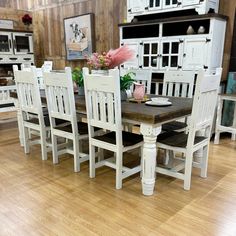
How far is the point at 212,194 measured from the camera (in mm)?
2225

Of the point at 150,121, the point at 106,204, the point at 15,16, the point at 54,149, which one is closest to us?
the point at 150,121

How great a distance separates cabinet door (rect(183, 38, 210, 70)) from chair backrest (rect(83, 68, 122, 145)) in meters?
1.83

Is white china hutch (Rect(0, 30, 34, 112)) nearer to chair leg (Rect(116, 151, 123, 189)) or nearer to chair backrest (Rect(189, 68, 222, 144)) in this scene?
chair leg (Rect(116, 151, 123, 189))

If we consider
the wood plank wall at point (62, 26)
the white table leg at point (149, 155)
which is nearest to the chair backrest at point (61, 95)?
the white table leg at point (149, 155)

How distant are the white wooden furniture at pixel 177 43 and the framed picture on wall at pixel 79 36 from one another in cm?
111

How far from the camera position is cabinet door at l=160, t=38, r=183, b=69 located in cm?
366

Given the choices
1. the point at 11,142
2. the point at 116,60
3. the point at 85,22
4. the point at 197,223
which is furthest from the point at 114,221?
the point at 85,22

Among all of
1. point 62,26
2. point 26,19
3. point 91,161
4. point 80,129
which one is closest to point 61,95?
point 80,129

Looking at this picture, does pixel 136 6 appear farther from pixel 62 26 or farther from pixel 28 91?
pixel 62 26

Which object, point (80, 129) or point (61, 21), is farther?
point (61, 21)

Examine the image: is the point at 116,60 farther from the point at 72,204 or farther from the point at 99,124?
the point at 72,204

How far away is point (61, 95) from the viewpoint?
8.37ft

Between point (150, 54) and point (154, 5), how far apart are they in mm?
729

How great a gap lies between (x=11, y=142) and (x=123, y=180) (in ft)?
6.67
